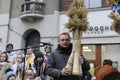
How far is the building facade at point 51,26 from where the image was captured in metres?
15.2

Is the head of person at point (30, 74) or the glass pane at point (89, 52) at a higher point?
the glass pane at point (89, 52)

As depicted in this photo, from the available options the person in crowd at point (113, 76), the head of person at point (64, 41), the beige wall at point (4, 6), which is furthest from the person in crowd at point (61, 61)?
the beige wall at point (4, 6)

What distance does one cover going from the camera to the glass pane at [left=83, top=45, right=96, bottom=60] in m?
15.5

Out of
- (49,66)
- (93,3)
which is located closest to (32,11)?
(93,3)

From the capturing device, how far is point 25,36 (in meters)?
18.0

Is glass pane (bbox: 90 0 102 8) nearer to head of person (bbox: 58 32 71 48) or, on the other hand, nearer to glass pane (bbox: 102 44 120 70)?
glass pane (bbox: 102 44 120 70)

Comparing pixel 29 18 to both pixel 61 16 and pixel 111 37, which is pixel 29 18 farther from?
pixel 111 37

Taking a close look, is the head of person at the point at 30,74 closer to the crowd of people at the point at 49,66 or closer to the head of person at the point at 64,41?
the crowd of people at the point at 49,66

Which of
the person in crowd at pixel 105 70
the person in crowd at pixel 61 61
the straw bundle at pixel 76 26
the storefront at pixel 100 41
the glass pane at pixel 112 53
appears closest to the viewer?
the straw bundle at pixel 76 26

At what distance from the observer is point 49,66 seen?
4141 millimetres

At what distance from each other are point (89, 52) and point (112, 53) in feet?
4.49

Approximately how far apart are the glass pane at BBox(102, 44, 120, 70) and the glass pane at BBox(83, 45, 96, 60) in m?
0.55

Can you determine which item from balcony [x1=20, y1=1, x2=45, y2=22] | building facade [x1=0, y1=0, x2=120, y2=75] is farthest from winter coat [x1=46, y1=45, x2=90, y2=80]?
balcony [x1=20, y1=1, x2=45, y2=22]

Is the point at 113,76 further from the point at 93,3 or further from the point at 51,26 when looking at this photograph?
the point at 51,26
